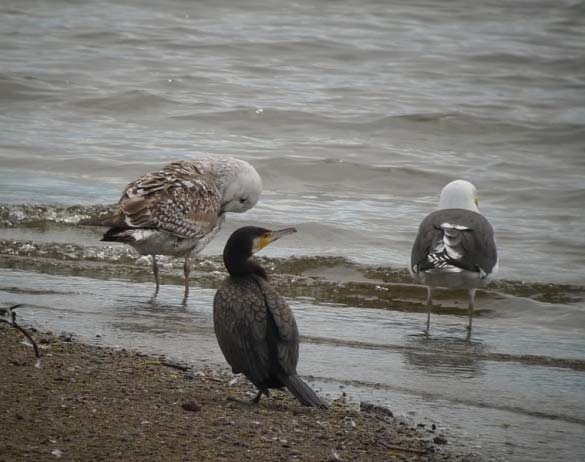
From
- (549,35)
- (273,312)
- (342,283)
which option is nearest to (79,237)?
(342,283)

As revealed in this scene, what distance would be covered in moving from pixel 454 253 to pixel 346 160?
7.68 meters

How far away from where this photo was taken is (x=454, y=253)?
9305 mm

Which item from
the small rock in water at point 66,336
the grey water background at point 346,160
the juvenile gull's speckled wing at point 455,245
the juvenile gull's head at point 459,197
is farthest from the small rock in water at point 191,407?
the juvenile gull's head at point 459,197

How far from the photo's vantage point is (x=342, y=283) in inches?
440

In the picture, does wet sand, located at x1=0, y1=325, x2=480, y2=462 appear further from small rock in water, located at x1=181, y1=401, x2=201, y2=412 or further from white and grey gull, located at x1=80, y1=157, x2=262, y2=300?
white and grey gull, located at x1=80, y1=157, x2=262, y2=300

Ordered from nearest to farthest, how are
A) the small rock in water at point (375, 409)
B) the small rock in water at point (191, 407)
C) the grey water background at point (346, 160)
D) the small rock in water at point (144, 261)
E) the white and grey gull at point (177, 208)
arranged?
the small rock in water at point (191, 407)
the small rock in water at point (375, 409)
the grey water background at point (346, 160)
the white and grey gull at point (177, 208)
the small rock in water at point (144, 261)

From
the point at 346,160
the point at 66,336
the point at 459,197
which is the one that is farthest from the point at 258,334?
the point at 346,160

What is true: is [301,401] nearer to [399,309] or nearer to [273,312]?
[273,312]

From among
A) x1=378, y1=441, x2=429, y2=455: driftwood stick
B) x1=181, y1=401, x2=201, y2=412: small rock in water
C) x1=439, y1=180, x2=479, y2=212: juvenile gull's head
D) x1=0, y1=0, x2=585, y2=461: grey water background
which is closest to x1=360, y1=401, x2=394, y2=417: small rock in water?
x1=0, y1=0, x2=585, y2=461: grey water background

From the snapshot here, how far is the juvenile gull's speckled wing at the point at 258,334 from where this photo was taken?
6043 mm

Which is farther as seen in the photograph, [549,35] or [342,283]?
[549,35]

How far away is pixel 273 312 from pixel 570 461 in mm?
1654

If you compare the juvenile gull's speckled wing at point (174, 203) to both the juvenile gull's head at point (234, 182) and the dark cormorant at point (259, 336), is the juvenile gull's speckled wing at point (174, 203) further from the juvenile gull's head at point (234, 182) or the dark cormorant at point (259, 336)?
the dark cormorant at point (259, 336)

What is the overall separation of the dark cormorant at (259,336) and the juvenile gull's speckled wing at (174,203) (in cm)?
358
